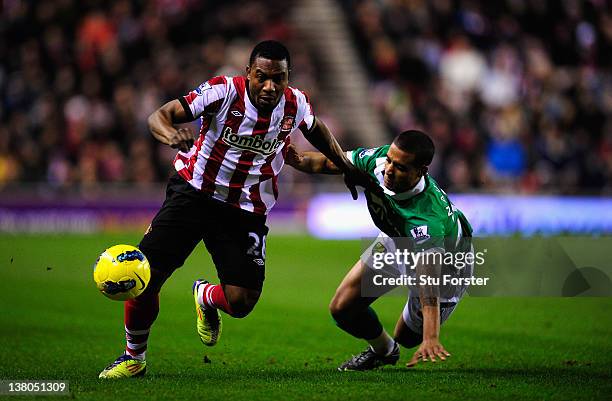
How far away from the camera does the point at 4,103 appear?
18828 mm

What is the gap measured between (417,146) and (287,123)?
0.97 m

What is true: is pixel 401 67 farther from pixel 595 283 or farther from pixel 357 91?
pixel 595 283

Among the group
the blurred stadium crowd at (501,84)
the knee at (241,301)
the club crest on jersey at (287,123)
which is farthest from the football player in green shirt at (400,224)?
the blurred stadium crowd at (501,84)

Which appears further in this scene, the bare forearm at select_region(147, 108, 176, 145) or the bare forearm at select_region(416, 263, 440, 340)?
the bare forearm at select_region(416, 263, 440, 340)

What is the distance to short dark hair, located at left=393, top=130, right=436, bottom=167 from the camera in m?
7.10

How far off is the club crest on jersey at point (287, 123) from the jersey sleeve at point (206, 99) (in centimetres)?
51

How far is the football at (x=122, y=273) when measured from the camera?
663 centimetres

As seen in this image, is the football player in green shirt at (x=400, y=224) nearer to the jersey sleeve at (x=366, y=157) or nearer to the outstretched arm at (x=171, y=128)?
the jersey sleeve at (x=366, y=157)

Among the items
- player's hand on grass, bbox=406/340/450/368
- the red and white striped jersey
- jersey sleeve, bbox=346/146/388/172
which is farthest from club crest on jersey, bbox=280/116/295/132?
player's hand on grass, bbox=406/340/450/368

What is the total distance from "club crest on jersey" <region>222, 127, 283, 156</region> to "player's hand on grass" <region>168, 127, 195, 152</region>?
989 mm

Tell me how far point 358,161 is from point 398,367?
1.62m

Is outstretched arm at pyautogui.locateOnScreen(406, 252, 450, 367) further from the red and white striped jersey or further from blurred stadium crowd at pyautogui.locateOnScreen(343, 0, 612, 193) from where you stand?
blurred stadium crowd at pyautogui.locateOnScreen(343, 0, 612, 193)

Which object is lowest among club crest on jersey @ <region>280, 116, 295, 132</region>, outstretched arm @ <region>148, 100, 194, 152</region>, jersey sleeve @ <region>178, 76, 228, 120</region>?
club crest on jersey @ <region>280, 116, 295, 132</region>

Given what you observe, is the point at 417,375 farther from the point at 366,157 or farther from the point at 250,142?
the point at 250,142
